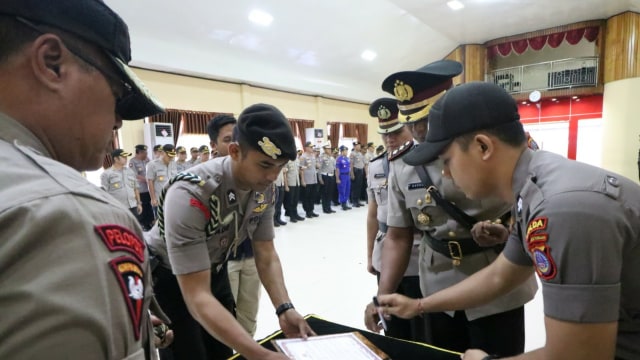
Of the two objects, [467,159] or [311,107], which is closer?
[467,159]

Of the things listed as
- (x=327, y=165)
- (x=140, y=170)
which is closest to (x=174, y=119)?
(x=140, y=170)

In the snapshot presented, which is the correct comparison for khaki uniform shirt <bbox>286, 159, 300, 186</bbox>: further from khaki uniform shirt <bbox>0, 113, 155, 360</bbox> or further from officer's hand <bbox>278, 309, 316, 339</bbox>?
khaki uniform shirt <bbox>0, 113, 155, 360</bbox>

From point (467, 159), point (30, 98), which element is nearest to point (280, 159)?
point (467, 159)

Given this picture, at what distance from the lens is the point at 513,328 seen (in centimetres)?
125

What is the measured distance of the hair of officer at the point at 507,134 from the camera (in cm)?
80

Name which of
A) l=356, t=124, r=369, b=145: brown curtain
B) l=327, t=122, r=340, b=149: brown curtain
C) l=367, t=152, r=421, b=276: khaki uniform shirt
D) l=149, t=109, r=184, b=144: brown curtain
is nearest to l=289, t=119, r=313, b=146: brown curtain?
l=327, t=122, r=340, b=149: brown curtain

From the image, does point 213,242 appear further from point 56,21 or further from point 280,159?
point 56,21

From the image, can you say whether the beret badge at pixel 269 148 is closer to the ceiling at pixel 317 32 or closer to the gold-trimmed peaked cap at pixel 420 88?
the gold-trimmed peaked cap at pixel 420 88

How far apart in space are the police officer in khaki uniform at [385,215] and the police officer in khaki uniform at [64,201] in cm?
118

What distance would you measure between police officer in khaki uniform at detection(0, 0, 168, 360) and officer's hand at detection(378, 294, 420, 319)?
0.91m

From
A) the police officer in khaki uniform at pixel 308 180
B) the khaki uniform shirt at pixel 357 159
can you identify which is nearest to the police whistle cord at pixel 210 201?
the police officer in khaki uniform at pixel 308 180

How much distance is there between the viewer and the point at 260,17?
721 cm

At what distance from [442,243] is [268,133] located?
2.48ft

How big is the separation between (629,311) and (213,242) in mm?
1200
